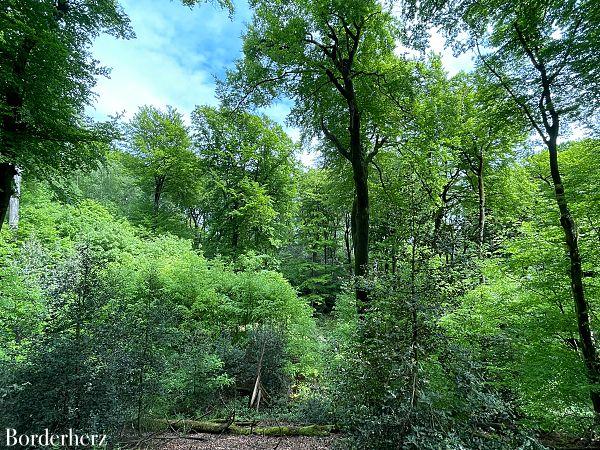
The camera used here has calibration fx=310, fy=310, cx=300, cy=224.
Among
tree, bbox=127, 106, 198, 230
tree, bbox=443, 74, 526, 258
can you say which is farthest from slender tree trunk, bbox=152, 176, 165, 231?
tree, bbox=443, 74, 526, 258

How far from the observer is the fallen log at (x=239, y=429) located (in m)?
6.13

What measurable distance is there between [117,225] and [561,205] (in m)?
14.6

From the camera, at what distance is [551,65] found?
4.22 meters

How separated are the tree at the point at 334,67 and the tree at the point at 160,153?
1037cm

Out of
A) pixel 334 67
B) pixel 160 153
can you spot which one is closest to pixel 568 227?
pixel 334 67

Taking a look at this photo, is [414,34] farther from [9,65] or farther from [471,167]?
[471,167]

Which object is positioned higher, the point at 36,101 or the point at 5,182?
the point at 36,101

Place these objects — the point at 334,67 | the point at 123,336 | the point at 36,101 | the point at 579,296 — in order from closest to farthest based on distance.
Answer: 1. the point at 579,296
2. the point at 36,101
3. the point at 123,336
4. the point at 334,67

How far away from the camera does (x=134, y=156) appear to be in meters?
18.2

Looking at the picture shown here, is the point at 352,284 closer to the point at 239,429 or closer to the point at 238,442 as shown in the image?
the point at 238,442

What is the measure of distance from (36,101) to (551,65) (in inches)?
278

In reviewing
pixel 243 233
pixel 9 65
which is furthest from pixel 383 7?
pixel 243 233

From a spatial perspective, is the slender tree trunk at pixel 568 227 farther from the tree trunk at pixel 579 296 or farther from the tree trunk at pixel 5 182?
the tree trunk at pixel 5 182

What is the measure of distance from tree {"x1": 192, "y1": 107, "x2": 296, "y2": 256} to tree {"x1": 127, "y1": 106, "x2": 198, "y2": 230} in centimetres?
124
